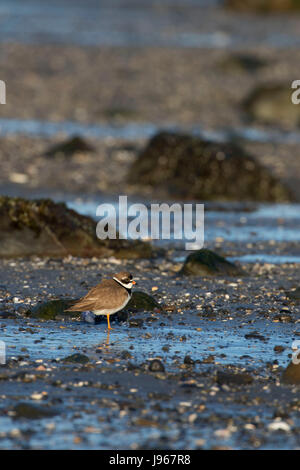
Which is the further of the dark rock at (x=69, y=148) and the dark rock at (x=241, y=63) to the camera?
the dark rock at (x=241, y=63)

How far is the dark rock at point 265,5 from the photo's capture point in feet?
171

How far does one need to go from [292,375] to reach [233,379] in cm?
48

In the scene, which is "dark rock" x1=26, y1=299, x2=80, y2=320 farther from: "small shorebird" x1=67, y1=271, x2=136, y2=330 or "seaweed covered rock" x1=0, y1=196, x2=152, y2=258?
"seaweed covered rock" x1=0, y1=196, x2=152, y2=258

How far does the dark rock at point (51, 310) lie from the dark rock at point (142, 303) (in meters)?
0.62

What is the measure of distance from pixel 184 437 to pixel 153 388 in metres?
1.02

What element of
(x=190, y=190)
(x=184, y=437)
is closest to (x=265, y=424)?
(x=184, y=437)

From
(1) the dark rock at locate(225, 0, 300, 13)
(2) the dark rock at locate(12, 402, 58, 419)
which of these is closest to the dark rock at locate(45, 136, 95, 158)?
(2) the dark rock at locate(12, 402, 58, 419)

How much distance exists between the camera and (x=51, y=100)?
2839 cm

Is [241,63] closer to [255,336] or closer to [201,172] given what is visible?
[201,172]

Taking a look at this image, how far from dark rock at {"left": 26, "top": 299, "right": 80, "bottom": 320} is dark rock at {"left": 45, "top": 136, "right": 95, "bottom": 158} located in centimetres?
1181

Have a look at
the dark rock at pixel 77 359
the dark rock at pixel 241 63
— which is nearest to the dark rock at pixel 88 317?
the dark rock at pixel 77 359

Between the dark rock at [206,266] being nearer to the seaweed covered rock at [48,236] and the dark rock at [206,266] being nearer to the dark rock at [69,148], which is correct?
the seaweed covered rock at [48,236]

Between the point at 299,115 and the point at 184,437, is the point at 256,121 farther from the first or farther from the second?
the point at 184,437

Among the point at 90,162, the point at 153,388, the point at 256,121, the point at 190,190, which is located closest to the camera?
the point at 153,388
